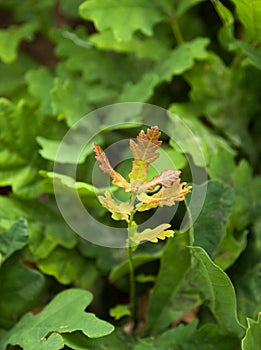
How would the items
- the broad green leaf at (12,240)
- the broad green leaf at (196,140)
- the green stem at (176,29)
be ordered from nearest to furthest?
the broad green leaf at (12,240) → the broad green leaf at (196,140) → the green stem at (176,29)

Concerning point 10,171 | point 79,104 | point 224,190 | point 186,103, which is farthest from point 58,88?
point 224,190

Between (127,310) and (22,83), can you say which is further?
(22,83)

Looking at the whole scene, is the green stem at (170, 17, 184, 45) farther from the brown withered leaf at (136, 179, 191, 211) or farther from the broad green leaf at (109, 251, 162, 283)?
the brown withered leaf at (136, 179, 191, 211)

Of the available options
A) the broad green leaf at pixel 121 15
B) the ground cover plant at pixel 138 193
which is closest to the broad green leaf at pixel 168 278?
the ground cover plant at pixel 138 193

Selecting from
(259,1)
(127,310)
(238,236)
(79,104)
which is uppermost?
(259,1)

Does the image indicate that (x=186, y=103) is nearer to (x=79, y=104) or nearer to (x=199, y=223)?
(x=79, y=104)

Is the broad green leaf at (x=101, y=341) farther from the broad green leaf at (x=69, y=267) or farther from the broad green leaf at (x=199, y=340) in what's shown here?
the broad green leaf at (x=69, y=267)
